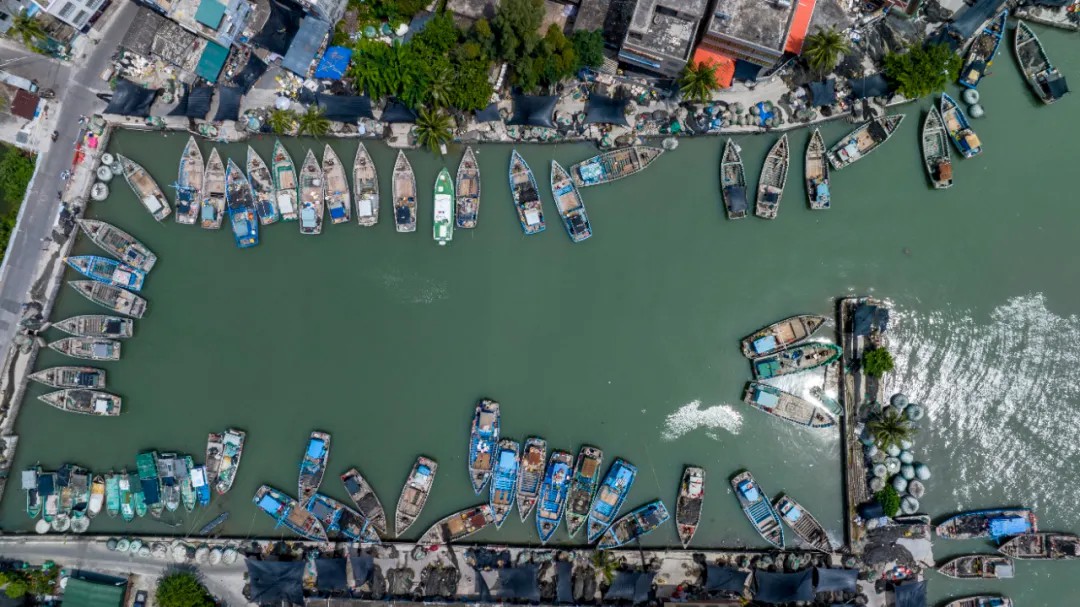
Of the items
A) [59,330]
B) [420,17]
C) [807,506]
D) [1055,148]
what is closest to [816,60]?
[1055,148]

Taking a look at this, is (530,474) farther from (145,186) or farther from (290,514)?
(145,186)

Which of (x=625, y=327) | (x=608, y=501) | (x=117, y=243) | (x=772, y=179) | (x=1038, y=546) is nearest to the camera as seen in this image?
(x=1038, y=546)

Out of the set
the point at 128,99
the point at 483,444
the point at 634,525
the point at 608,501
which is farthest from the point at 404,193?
the point at 634,525

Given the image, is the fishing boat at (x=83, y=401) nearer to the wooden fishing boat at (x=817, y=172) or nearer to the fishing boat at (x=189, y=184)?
the fishing boat at (x=189, y=184)

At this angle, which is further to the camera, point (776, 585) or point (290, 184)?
point (290, 184)

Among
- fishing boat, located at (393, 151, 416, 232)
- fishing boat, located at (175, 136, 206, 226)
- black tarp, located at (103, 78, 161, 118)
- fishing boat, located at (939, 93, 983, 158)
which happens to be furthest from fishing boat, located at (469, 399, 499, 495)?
fishing boat, located at (939, 93, 983, 158)

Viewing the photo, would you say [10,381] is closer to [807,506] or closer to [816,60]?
[807,506]
